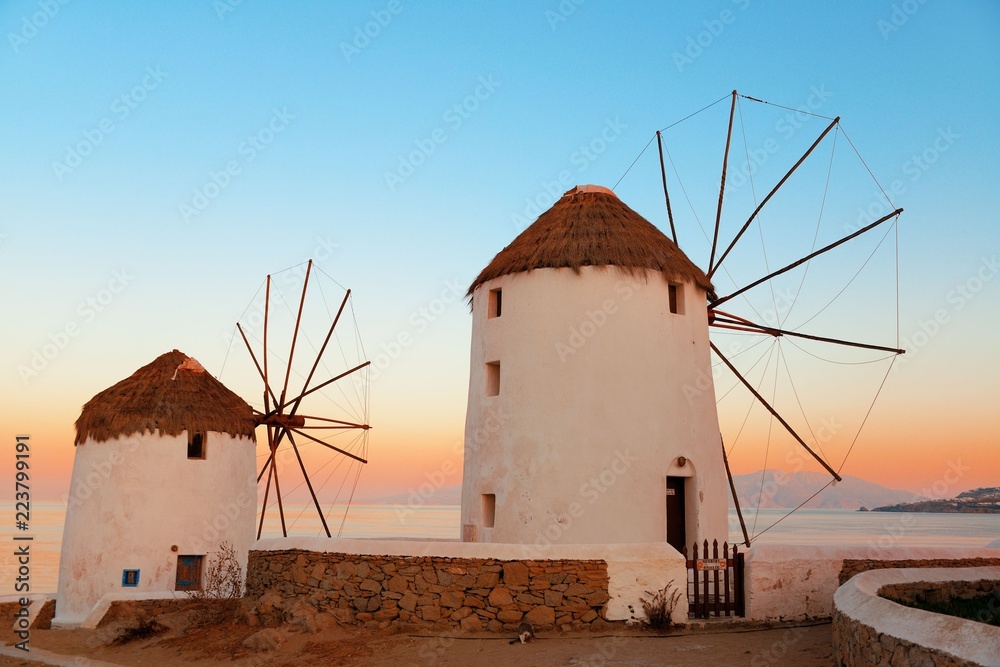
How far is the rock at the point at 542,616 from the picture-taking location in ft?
36.0

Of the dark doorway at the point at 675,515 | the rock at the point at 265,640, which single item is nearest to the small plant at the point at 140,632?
the rock at the point at 265,640

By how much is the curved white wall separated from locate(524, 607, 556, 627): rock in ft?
10.6

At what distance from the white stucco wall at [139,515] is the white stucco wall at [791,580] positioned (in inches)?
508

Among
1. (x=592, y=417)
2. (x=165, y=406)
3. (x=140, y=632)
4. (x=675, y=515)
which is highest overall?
(x=165, y=406)

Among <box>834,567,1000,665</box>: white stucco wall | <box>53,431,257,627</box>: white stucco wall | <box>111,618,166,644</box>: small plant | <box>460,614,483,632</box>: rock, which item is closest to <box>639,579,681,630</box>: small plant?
<box>460,614,483,632</box>: rock

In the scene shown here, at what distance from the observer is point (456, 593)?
1125 cm

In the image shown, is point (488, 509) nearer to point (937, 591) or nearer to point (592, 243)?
point (592, 243)

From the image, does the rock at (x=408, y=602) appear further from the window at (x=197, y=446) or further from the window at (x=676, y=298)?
the window at (x=197, y=446)

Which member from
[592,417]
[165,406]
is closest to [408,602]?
[592,417]

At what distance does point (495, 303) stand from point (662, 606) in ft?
22.6

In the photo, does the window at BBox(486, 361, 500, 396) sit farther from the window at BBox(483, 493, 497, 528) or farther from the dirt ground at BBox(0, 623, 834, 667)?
the dirt ground at BBox(0, 623, 834, 667)

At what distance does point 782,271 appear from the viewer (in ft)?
55.0

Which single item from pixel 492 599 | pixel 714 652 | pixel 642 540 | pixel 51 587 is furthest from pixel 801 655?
pixel 51 587

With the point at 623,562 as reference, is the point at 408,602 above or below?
below
